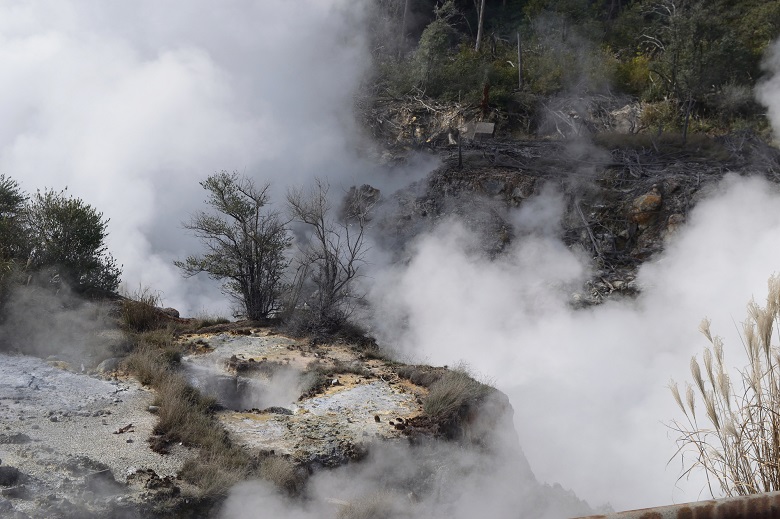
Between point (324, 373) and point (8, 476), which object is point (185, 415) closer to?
point (8, 476)

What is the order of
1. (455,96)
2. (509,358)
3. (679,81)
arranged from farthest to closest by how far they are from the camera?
(455,96), (679,81), (509,358)

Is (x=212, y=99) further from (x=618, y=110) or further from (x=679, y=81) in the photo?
(x=679, y=81)

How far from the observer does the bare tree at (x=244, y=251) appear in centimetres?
1027

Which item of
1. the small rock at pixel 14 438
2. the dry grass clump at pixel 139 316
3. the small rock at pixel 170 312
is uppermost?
the small rock at pixel 170 312

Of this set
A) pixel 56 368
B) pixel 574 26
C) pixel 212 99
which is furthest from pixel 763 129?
pixel 56 368

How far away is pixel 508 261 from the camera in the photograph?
37.8 ft

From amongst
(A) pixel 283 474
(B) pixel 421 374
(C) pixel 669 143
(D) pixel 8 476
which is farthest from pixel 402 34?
(D) pixel 8 476

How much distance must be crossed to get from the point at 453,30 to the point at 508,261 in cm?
981

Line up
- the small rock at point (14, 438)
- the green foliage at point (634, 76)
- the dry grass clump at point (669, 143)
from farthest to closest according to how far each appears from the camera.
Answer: the green foliage at point (634, 76)
the dry grass clump at point (669, 143)
the small rock at point (14, 438)

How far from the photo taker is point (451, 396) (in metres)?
6.48

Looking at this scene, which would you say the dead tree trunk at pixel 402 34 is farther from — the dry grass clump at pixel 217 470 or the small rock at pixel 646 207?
the dry grass clump at pixel 217 470

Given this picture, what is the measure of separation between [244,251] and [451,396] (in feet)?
16.1

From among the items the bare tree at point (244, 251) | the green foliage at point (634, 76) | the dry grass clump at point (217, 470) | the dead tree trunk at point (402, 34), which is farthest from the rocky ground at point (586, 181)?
the dry grass clump at point (217, 470)

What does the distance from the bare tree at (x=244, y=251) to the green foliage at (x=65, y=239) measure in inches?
57.2
